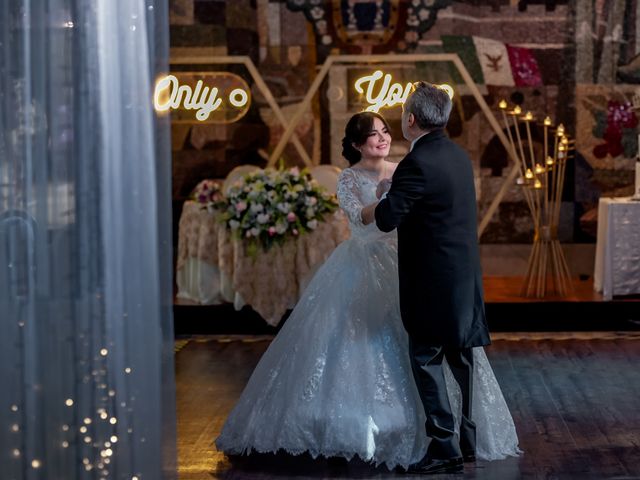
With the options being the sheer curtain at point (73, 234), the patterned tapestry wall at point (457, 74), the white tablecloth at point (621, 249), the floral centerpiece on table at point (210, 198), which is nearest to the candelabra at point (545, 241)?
the white tablecloth at point (621, 249)

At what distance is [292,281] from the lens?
8.07m

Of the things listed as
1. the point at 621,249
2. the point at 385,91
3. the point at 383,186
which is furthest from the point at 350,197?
the point at 385,91

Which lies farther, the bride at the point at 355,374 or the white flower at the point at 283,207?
the white flower at the point at 283,207

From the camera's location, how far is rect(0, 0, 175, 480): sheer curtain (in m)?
3.36

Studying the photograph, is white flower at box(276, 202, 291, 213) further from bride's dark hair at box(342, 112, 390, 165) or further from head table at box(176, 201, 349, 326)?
bride's dark hair at box(342, 112, 390, 165)

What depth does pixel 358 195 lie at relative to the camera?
5145 millimetres

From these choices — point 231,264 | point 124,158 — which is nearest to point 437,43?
point 231,264

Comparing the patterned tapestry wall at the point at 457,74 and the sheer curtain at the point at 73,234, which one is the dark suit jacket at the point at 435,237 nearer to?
the sheer curtain at the point at 73,234

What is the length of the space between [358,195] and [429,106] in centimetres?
62

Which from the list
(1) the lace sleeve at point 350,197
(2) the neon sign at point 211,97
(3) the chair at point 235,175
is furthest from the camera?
(2) the neon sign at point 211,97

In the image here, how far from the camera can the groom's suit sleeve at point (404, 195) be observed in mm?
4586

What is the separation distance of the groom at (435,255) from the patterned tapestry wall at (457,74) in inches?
211

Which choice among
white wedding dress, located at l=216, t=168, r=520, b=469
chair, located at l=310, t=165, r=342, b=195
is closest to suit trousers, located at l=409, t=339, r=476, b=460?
white wedding dress, located at l=216, t=168, r=520, b=469

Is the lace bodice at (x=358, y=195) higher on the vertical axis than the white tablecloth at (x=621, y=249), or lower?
higher
